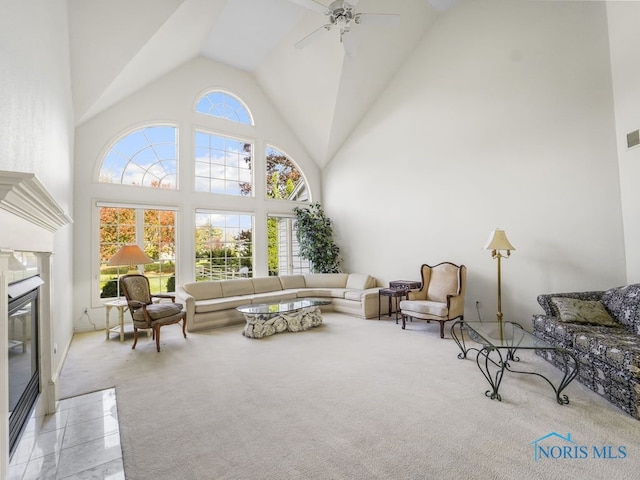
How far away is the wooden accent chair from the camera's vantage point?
13.4ft

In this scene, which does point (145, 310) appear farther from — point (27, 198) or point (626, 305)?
A: point (626, 305)

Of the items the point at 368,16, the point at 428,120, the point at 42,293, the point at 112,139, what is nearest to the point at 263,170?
the point at 112,139

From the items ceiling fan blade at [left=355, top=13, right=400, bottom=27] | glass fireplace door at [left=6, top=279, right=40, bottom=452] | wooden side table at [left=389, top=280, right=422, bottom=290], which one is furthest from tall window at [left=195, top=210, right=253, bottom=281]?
ceiling fan blade at [left=355, top=13, right=400, bottom=27]

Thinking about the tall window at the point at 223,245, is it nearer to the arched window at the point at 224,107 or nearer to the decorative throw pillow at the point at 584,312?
the arched window at the point at 224,107

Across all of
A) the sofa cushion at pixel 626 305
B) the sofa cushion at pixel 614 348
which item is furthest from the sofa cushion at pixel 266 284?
the sofa cushion at pixel 626 305

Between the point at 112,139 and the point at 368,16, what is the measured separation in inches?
181

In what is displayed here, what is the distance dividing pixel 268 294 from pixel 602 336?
15.4ft

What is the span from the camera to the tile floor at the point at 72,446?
1.82 meters

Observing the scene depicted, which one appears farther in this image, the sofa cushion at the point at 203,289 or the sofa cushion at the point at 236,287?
the sofa cushion at the point at 236,287

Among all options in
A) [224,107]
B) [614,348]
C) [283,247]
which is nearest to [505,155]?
[614,348]

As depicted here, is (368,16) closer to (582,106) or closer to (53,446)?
(582,106)

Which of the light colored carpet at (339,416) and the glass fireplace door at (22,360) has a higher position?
the glass fireplace door at (22,360)

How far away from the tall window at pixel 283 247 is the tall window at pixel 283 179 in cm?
59

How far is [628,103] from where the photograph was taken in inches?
142
